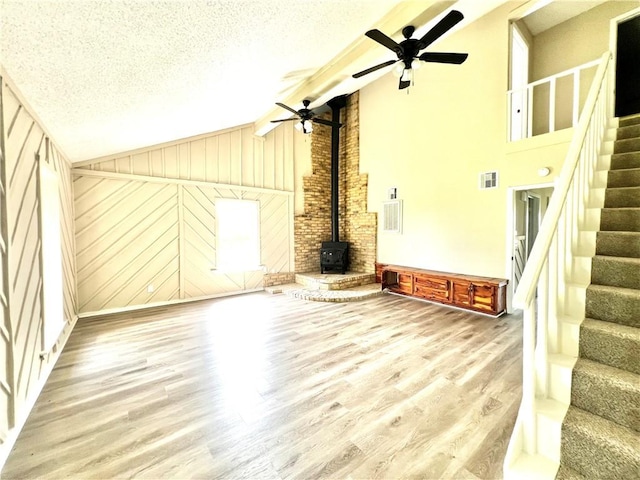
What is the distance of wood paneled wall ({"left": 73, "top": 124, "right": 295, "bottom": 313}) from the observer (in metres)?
4.57

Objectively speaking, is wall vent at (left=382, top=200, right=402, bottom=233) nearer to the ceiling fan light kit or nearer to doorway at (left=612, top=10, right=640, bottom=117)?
the ceiling fan light kit

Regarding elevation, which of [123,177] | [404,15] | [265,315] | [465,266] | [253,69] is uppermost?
[404,15]

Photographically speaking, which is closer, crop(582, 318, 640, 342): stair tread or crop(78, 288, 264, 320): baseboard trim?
crop(582, 318, 640, 342): stair tread

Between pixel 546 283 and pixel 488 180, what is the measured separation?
12.6 ft

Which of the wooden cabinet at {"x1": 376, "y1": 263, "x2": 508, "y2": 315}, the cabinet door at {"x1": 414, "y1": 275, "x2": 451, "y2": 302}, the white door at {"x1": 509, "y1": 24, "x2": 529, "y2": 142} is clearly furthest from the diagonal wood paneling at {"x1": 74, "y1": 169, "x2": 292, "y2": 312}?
the white door at {"x1": 509, "y1": 24, "x2": 529, "y2": 142}

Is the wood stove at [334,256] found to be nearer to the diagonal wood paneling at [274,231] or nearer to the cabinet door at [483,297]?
the diagonal wood paneling at [274,231]

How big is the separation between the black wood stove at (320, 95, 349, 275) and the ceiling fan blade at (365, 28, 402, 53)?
416cm

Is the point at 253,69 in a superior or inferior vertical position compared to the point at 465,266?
superior

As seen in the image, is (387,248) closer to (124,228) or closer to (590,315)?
(590,315)

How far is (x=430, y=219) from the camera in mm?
5551

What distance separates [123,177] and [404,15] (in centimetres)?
484

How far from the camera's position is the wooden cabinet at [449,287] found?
4.48m

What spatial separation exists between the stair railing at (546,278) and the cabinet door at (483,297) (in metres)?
2.63

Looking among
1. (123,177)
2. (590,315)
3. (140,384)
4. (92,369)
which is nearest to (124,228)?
(123,177)
